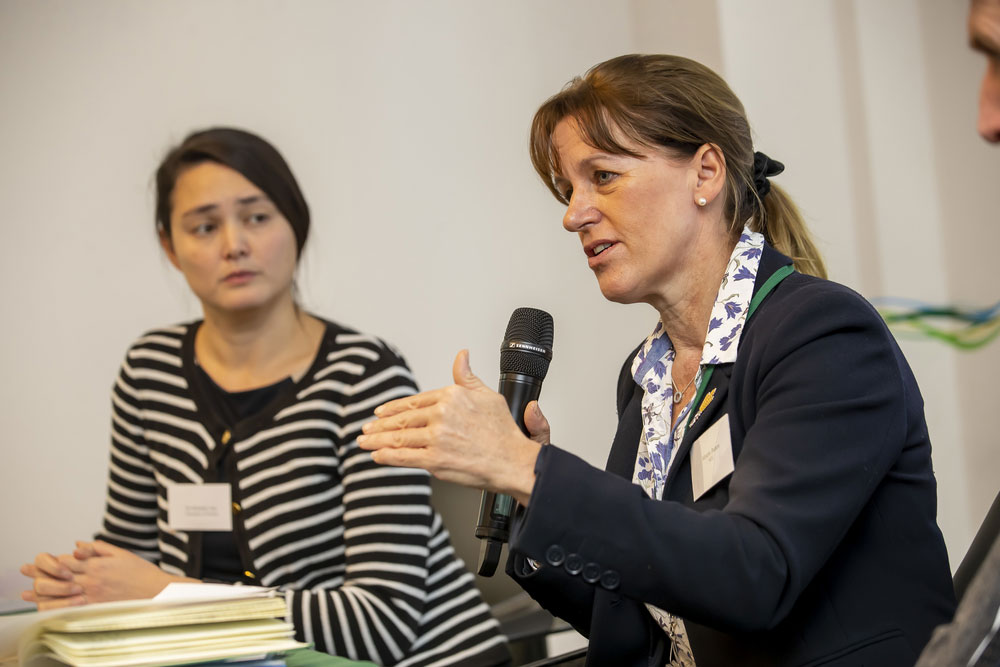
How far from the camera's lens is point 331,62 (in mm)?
3191

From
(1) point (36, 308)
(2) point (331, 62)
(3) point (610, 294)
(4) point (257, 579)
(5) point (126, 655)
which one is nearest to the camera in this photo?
(5) point (126, 655)

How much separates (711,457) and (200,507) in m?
1.28

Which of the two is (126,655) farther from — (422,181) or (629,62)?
(422,181)

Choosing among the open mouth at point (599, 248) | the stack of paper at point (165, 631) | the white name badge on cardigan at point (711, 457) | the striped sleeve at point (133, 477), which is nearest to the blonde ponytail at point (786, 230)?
the open mouth at point (599, 248)

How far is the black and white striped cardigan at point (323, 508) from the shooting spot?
178 centimetres

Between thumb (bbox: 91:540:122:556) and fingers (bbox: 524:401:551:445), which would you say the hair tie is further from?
thumb (bbox: 91:540:122:556)

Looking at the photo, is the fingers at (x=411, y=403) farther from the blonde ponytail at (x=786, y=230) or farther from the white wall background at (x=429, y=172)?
the white wall background at (x=429, y=172)

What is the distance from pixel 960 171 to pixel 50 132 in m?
2.80

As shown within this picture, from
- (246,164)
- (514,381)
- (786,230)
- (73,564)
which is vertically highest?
(246,164)

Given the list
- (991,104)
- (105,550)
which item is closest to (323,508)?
(105,550)

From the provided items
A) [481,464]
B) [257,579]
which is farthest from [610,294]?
[257,579]

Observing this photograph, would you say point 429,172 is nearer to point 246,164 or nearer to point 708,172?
point 246,164

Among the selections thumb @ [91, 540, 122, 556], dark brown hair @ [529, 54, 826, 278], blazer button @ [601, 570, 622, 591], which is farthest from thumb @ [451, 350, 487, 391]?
thumb @ [91, 540, 122, 556]

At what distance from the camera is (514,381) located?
3.89 ft
